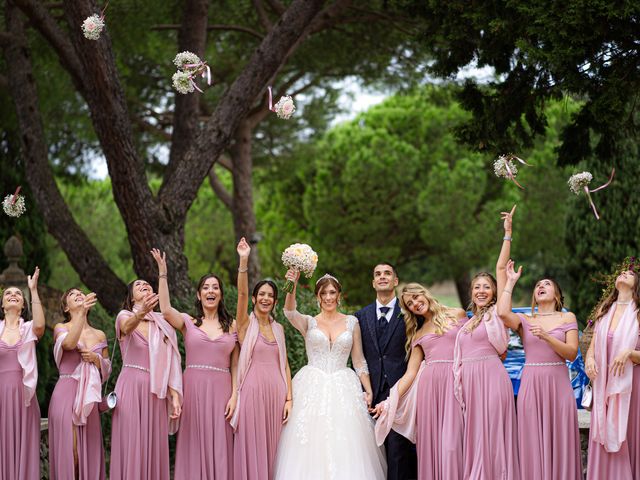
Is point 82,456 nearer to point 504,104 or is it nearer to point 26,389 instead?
point 26,389

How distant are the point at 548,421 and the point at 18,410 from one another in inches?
164

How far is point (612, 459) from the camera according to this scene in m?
6.47

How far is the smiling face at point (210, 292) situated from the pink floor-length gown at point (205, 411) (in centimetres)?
22

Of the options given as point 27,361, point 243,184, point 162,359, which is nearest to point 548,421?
point 162,359

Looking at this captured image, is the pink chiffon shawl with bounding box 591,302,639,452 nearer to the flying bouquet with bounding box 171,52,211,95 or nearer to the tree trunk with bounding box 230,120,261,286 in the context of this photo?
the flying bouquet with bounding box 171,52,211,95

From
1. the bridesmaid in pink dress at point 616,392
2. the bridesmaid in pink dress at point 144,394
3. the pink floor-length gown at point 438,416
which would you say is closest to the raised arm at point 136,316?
the bridesmaid in pink dress at point 144,394

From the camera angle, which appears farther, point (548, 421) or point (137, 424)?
point (137, 424)

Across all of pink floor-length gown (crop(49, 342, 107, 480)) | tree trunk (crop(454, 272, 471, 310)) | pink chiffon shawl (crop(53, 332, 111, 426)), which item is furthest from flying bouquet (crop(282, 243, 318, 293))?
tree trunk (crop(454, 272, 471, 310))

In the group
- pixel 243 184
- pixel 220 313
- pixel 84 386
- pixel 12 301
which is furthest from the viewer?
pixel 243 184

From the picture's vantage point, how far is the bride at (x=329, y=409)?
22.7 ft

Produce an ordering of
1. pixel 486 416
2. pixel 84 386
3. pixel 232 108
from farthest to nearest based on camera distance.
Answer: pixel 232 108, pixel 84 386, pixel 486 416

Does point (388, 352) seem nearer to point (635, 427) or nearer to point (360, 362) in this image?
point (360, 362)

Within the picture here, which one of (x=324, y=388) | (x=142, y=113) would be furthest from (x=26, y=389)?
(x=142, y=113)

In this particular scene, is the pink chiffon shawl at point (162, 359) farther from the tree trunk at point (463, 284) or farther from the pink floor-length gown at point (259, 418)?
the tree trunk at point (463, 284)
